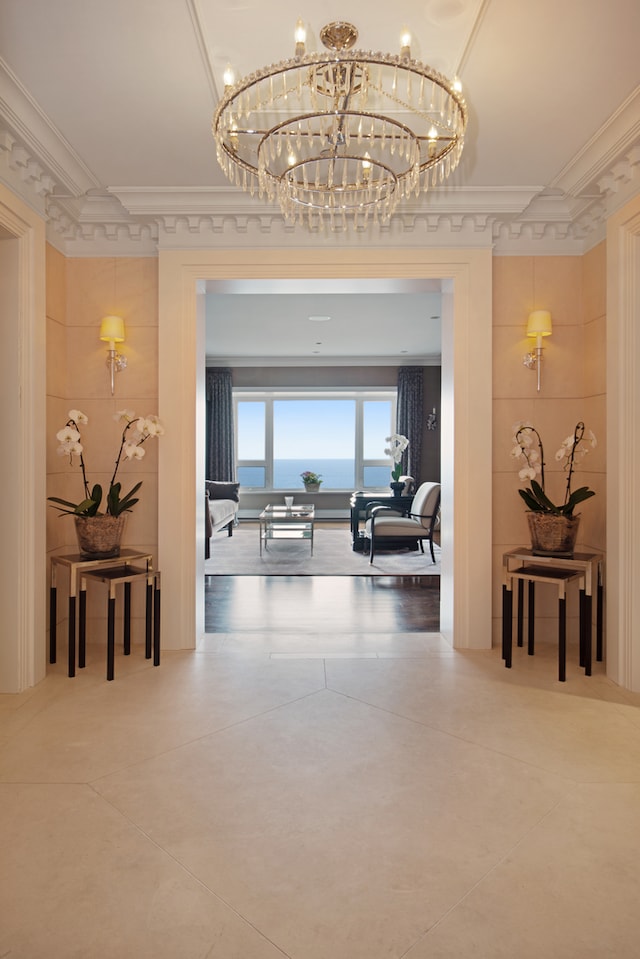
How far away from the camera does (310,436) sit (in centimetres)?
1196

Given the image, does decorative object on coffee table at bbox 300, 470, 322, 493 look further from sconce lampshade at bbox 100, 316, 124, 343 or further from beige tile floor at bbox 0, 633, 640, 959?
beige tile floor at bbox 0, 633, 640, 959

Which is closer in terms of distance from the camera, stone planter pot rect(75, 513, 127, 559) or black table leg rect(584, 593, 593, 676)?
black table leg rect(584, 593, 593, 676)

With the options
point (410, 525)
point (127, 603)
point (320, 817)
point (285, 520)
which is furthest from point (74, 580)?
point (285, 520)

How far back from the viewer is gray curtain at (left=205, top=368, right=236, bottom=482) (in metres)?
11.2

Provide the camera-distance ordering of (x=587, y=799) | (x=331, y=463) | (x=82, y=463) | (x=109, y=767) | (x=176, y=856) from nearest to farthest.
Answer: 1. (x=176, y=856)
2. (x=587, y=799)
3. (x=109, y=767)
4. (x=82, y=463)
5. (x=331, y=463)

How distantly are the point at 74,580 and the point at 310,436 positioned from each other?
8718mm

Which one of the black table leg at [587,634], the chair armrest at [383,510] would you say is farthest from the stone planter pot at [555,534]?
the chair armrest at [383,510]

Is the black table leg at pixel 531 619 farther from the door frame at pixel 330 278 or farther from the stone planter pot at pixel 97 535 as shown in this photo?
the stone planter pot at pixel 97 535

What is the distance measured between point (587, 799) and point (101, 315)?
12.1ft

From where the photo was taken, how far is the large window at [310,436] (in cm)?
1187

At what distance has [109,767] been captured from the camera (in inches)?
95.0

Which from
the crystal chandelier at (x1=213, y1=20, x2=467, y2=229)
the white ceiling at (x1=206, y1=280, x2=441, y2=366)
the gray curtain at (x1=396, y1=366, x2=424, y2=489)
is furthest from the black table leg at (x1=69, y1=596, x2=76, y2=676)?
the gray curtain at (x1=396, y1=366, x2=424, y2=489)

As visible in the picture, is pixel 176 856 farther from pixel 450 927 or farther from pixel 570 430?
pixel 570 430

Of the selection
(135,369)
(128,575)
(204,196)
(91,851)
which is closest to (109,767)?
(91,851)
